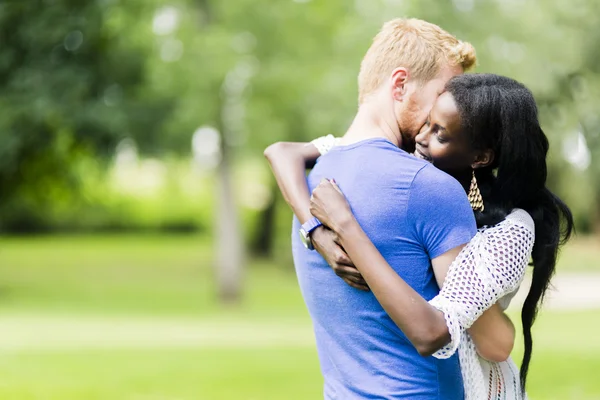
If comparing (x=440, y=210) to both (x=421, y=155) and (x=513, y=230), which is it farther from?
(x=421, y=155)

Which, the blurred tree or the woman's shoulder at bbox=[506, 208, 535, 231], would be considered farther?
the blurred tree

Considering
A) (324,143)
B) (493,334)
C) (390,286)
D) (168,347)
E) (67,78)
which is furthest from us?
(67,78)

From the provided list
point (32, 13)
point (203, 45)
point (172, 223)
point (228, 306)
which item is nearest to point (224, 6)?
point (203, 45)

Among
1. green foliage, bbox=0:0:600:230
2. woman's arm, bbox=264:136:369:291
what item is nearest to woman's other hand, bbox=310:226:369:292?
woman's arm, bbox=264:136:369:291

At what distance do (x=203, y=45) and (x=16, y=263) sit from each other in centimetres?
1958

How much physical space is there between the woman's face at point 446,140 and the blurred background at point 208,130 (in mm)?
6206

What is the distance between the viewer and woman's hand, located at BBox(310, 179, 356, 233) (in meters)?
2.06

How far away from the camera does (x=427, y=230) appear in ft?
6.50

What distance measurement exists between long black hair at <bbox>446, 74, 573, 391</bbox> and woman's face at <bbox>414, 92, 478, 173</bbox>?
0.07 feet

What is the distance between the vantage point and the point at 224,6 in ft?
67.8

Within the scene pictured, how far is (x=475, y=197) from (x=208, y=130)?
68.1ft

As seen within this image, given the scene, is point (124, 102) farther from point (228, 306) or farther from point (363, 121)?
point (363, 121)

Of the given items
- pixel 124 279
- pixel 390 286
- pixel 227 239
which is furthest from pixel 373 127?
pixel 124 279

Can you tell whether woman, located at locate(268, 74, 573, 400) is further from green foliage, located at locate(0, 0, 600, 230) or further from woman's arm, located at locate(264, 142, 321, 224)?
green foliage, located at locate(0, 0, 600, 230)
